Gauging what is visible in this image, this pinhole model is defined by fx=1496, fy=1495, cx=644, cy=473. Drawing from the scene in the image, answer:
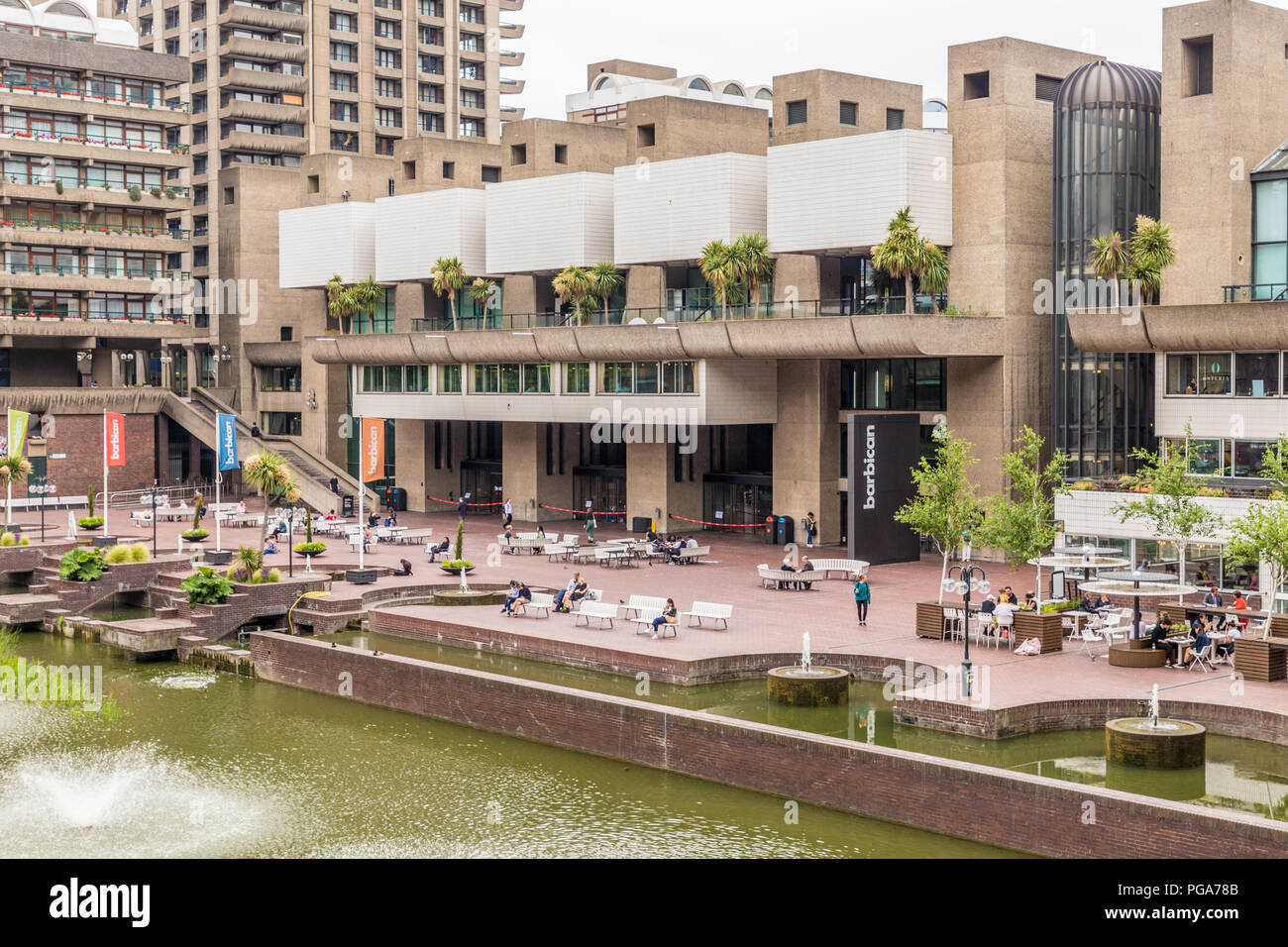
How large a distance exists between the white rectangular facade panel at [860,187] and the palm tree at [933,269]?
804 millimetres

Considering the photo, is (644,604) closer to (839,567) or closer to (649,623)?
(649,623)

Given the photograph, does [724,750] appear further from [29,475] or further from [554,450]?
[29,475]

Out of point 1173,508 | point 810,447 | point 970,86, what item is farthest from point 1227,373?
point 810,447

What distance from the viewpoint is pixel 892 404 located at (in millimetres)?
56719

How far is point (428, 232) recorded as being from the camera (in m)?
70.1

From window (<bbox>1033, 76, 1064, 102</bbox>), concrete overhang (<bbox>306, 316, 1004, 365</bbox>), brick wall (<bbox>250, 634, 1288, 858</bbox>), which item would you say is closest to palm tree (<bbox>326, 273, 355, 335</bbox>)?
concrete overhang (<bbox>306, 316, 1004, 365</bbox>)

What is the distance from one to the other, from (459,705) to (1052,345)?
28152mm

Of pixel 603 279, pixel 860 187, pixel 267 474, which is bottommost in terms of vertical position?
pixel 267 474

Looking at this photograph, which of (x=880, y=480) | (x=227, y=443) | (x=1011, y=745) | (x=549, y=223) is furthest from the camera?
(x=549, y=223)

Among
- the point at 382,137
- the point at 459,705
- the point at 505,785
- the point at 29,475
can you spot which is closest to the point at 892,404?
the point at 459,705

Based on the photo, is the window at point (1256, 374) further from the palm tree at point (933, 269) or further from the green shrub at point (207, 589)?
the green shrub at point (207, 589)

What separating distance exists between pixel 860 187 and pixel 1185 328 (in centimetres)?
1303

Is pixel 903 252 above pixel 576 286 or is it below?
below

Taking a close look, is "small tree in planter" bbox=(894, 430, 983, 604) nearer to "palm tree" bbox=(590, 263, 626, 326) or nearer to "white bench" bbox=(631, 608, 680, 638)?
"white bench" bbox=(631, 608, 680, 638)
